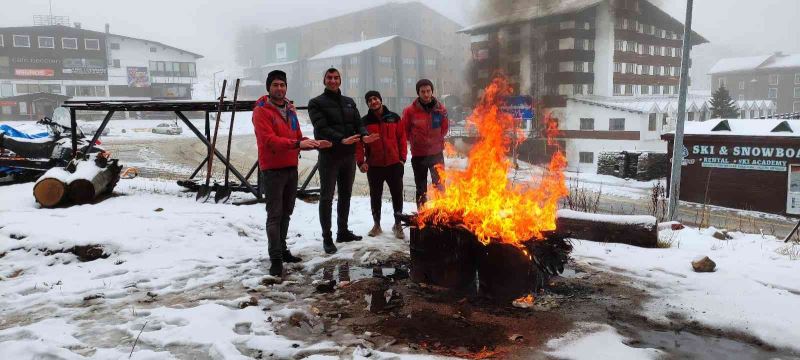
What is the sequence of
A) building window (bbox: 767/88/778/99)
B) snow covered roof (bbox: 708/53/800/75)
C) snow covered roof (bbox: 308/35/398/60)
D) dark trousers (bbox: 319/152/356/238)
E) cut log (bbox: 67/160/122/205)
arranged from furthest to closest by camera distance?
building window (bbox: 767/88/778/99), snow covered roof (bbox: 708/53/800/75), snow covered roof (bbox: 308/35/398/60), cut log (bbox: 67/160/122/205), dark trousers (bbox: 319/152/356/238)

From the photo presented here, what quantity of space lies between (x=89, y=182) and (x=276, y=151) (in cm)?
445

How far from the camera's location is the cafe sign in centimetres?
1527

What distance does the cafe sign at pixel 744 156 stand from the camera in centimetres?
1527

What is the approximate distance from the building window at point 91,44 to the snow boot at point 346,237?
5904 centimetres

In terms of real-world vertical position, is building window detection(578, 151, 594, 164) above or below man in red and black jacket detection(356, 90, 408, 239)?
below

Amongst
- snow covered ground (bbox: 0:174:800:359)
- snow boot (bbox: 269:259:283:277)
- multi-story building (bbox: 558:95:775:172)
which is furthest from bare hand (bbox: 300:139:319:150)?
multi-story building (bbox: 558:95:775:172)

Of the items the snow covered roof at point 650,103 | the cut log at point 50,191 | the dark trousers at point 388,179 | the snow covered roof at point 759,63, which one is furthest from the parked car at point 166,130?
the snow covered roof at point 759,63

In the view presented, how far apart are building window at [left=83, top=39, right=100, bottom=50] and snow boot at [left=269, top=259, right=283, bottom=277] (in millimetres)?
59874

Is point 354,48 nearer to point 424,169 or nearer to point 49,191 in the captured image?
point 49,191

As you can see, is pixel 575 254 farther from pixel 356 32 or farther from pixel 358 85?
pixel 356 32

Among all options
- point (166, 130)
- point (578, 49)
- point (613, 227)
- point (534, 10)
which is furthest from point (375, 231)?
point (166, 130)

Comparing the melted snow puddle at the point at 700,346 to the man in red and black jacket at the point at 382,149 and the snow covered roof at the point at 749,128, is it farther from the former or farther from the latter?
the snow covered roof at the point at 749,128

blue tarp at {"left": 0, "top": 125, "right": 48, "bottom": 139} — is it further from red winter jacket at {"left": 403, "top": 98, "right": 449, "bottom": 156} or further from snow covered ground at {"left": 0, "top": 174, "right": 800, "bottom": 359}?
red winter jacket at {"left": 403, "top": 98, "right": 449, "bottom": 156}

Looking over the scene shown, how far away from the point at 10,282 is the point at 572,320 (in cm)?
560
